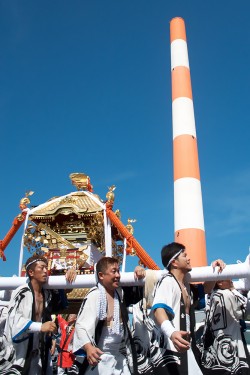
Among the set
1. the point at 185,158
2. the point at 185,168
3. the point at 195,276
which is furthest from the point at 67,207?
the point at 195,276

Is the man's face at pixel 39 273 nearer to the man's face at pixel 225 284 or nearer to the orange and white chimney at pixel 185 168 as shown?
the man's face at pixel 225 284

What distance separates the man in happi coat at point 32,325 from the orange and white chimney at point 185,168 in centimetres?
1027

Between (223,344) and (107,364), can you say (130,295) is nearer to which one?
(107,364)

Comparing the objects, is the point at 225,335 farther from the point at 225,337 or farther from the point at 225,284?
the point at 225,284

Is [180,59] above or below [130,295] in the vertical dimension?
above

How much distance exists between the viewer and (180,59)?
61.9ft

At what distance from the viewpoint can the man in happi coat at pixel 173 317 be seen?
3.27 metres

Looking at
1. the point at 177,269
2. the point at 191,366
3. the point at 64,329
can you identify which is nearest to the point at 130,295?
the point at 177,269

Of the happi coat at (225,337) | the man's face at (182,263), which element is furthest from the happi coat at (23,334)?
the happi coat at (225,337)

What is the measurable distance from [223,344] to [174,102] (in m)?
14.7

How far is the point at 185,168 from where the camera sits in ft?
51.9

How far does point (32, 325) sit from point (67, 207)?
39.9 feet

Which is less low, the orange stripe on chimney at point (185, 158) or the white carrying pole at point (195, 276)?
the orange stripe on chimney at point (185, 158)

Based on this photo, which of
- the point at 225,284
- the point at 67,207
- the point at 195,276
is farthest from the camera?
the point at 67,207
